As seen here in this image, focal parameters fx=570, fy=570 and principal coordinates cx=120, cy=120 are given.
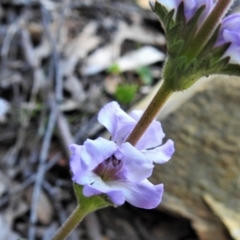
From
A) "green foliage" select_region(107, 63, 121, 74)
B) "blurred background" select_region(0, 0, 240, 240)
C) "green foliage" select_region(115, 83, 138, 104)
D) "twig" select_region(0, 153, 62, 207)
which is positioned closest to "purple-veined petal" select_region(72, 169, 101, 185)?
"blurred background" select_region(0, 0, 240, 240)

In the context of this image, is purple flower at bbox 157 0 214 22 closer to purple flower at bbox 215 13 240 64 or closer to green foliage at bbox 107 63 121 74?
purple flower at bbox 215 13 240 64

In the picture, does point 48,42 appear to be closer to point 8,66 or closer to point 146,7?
point 8,66

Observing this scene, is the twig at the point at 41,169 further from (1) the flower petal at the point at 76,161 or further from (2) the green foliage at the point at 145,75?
(1) the flower petal at the point at 76,161

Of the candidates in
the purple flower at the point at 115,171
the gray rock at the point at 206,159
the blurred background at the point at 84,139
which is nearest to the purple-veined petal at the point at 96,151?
the purple flower at the point at 115,171

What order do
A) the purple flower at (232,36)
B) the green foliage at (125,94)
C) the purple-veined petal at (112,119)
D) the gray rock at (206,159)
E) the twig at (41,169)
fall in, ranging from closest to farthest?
the purple flower at (232,36) < the purple-veined petal at (112,119) < the twig at (41,169) < the gray rock at (206,159) < the green foliage at (125,94)

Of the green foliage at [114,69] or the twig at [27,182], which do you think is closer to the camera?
the twig at [27,182]

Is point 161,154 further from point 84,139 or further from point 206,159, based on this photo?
point 84,139

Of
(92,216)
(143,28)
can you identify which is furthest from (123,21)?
(92,216)

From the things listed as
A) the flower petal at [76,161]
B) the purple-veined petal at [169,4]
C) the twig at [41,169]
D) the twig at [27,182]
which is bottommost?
the twig at [27,182]
